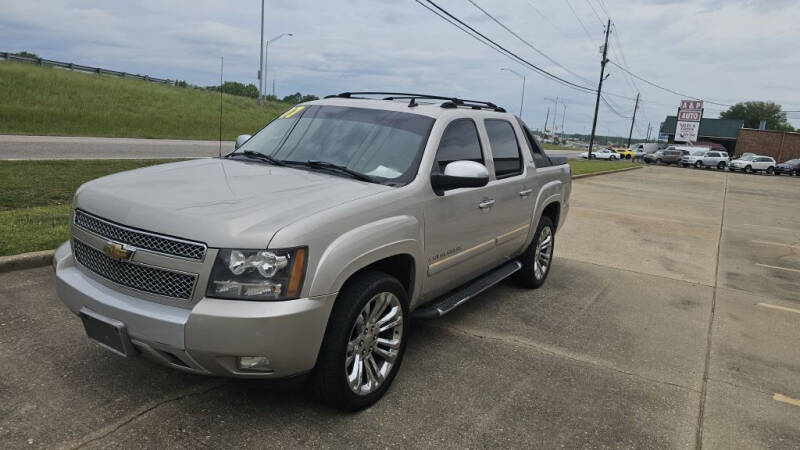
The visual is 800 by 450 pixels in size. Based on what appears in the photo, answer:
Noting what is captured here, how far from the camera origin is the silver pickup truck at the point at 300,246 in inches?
107

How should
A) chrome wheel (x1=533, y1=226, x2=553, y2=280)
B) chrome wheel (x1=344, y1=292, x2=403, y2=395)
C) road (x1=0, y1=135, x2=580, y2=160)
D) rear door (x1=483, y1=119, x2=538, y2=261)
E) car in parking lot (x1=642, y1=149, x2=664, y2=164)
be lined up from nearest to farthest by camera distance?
chrome wheel (x1=344, y1=292, x2=403, y2=395) → rear door (x1=483, y1=119, x2=538, y2=261) → chrome wheel (x1=533, y1=226, x2=553, y2=280) → road (x1=0, y1=135, x2=580, y2=160) → car in parking lot (x1=642, y1=149, x2=664, y2=164)

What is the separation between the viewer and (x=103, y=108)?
96.4 ft

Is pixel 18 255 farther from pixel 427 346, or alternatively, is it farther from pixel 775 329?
pixel 775 329

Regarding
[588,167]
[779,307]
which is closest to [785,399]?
[779,307]

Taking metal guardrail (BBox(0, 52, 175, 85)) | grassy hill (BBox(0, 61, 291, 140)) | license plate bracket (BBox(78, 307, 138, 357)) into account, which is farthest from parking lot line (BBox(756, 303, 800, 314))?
metal guardrail (BBox(0, 52, 175, 85))

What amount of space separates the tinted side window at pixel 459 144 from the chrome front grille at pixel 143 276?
6.14 ft

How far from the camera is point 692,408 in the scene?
3.72 metres

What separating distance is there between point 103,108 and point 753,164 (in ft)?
155

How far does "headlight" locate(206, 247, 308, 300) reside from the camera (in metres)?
2.70

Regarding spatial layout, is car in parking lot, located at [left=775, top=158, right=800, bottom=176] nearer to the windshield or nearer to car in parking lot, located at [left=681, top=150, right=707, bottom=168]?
car in parking lot, located at [left=681, top=150, right=707, bottom=168]

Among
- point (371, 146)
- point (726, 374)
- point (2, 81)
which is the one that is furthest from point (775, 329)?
point (2, 81)

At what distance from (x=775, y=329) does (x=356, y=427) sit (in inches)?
173

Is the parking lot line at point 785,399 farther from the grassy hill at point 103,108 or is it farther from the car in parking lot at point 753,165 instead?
the car in parking lot at point 753,165

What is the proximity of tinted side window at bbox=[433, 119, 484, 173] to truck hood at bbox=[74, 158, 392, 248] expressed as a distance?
2.37 ft
